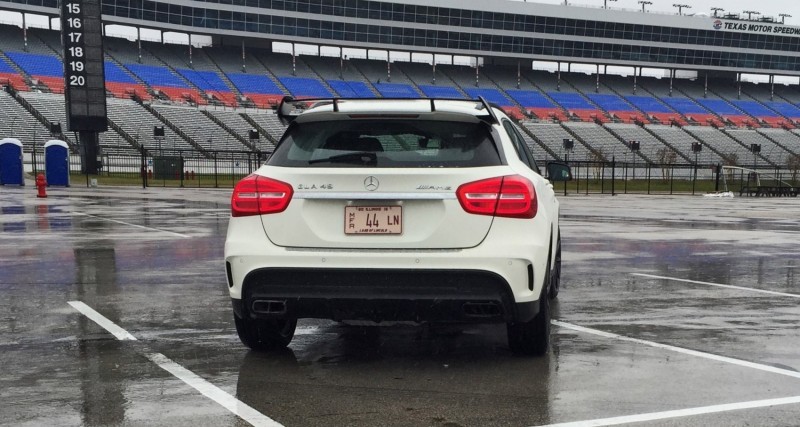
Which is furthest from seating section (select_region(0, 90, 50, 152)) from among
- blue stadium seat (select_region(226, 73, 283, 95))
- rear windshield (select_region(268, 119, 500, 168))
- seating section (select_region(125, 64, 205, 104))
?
rear windshield (select_region(268, 119, 500, 168))

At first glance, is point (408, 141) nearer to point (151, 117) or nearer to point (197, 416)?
point (197, 416)

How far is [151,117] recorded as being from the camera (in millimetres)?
56562

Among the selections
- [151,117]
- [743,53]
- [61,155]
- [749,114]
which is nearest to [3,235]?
[61,155]

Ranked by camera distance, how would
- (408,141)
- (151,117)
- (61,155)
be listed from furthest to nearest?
1. (151,117)
2. (61,155)
3. (408,141)

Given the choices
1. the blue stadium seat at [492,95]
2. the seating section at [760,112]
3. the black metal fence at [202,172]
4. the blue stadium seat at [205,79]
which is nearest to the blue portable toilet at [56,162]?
the black metal fence at [202,172]

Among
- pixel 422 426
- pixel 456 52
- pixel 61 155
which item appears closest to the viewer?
pixel 422 426

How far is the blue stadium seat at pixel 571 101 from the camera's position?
79312mm

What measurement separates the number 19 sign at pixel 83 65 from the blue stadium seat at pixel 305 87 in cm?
2827

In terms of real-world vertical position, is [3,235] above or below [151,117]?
below

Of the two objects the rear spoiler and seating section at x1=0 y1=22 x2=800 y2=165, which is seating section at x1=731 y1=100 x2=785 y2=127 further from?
the rear spoiler

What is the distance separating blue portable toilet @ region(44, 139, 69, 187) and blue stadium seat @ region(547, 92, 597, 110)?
5257 cm

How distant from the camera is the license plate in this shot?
4.96 m

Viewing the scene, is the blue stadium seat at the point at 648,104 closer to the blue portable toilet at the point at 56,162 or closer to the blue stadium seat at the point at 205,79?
the blue stadium seat at the point at 205,79

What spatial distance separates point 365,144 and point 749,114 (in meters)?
88.5
